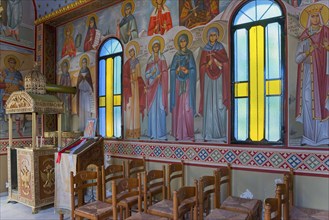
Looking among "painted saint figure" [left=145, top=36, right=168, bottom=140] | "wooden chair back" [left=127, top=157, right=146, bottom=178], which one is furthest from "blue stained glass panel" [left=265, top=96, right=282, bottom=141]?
"wooden chair back" [left=127, top=157, right=146, bottom=178]

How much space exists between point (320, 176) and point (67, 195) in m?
3.61

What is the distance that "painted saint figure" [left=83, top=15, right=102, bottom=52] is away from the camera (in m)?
5.92

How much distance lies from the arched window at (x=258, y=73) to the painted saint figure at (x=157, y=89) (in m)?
1.21

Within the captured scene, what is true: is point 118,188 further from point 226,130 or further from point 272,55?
point 272,55

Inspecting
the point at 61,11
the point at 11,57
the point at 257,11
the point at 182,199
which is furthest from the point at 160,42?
the point at 11,57

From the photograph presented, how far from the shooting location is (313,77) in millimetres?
3574

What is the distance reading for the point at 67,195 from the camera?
173 inches

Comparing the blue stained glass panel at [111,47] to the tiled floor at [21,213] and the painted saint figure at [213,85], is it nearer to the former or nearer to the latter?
the painted saint figure at [213,85]

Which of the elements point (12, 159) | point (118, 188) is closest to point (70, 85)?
point (12, 159)

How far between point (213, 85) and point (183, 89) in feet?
1.71

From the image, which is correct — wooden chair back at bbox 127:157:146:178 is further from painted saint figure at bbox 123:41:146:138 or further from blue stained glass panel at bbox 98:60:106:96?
blue stained glass panel at bbox 98:60:106:96

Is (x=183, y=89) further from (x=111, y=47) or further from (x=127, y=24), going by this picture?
(x=111, y=47)

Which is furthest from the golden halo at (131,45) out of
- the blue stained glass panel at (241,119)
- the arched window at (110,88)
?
the blue stained glass panel at (241,119)

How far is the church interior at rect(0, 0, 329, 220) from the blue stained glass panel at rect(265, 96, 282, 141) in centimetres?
1
